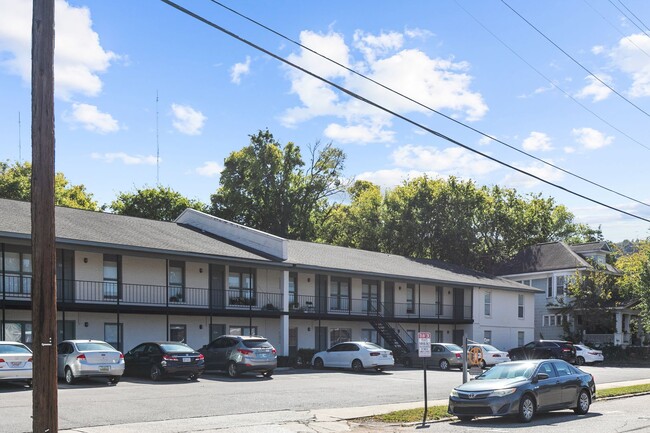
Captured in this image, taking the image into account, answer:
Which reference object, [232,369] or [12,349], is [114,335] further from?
[12,349]

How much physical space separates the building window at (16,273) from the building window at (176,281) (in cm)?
686

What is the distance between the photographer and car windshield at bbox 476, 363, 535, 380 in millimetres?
19062

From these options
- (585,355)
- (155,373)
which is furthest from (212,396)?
(585,355)

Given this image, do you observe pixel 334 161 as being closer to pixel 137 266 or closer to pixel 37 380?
pixel 137 266

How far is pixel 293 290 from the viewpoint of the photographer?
41.2m

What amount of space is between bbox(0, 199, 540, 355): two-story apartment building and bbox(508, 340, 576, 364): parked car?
4346 mm

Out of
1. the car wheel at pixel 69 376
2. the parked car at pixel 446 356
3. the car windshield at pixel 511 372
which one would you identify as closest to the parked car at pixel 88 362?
the car wheel at pixel 69 376

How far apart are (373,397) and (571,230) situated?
70.7 meters

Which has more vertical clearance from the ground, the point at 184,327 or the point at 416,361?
the point at 184,327

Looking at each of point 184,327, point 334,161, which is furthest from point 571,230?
point 184,327

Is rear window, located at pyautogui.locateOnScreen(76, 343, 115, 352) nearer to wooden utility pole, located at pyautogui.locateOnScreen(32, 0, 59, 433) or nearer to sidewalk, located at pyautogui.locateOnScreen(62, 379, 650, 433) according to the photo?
sidewalk, located at pyautogui.locateOnScreen(62, 379, 650, 433)

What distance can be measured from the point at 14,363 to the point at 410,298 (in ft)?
96.5

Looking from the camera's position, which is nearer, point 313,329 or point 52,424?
point 52,424

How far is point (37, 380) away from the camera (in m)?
9.65
